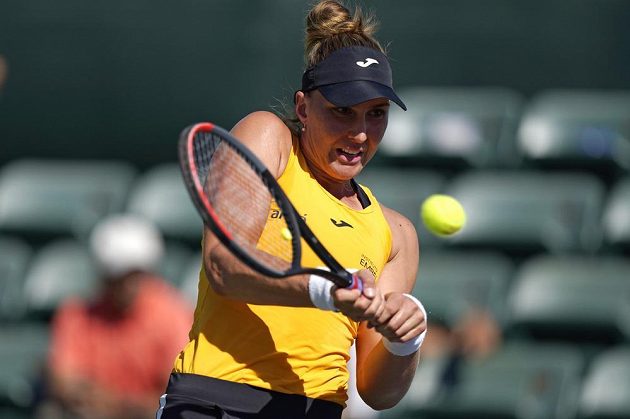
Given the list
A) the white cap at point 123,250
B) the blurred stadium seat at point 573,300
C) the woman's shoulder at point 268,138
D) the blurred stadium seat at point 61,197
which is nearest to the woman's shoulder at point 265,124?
the woman's shoulder at point 268,138

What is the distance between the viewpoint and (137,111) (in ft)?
25.7

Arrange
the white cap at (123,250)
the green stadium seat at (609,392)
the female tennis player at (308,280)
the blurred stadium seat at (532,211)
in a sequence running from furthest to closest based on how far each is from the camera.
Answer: the blurred stadium seat at (532,211), the green stadium seat at (609,392), the white cap at (123,250), the female tennis player at (308,280)

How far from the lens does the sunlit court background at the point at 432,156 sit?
637cm

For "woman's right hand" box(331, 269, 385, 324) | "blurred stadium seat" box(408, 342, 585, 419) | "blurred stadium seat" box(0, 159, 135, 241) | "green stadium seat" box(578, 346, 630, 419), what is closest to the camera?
"woman's right hand" box(331, 269, 385, 324)

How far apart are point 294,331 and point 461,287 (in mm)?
3410

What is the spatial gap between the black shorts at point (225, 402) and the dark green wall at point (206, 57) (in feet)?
12.9

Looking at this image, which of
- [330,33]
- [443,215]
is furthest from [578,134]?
[330,33]

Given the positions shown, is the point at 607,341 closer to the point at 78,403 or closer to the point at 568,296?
the point at 568,296

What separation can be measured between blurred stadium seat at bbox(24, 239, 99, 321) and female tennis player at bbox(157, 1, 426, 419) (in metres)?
4.10

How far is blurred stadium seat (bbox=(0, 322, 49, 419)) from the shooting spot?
6.97 metres

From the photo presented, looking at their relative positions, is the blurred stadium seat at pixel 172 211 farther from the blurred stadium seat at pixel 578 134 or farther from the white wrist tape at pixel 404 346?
the white wrist tape at pixel 404 346

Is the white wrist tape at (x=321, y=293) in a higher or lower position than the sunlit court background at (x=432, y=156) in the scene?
lower

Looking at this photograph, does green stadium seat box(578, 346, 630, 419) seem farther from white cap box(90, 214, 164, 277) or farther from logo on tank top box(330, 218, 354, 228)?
logo on tank top box(330, 218, 354, 228)

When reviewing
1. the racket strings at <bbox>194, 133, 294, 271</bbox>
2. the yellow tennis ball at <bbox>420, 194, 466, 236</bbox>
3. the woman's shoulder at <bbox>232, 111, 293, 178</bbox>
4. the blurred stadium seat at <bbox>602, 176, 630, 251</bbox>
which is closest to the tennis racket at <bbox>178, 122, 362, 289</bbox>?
the racket strings at <bbox>194, 133, 294, 271</bbox>
